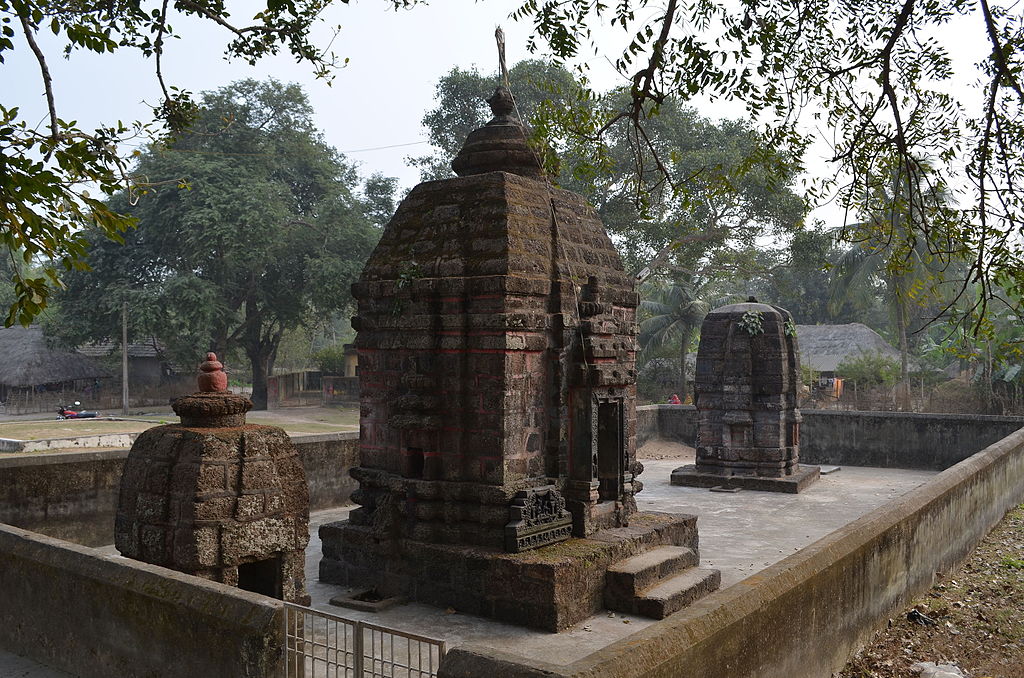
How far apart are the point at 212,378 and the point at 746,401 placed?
1126 centimetres

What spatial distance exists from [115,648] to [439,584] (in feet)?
9.74

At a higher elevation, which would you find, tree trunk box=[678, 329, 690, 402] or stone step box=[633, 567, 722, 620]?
tree trunk box=[678, 329, 690, 402]

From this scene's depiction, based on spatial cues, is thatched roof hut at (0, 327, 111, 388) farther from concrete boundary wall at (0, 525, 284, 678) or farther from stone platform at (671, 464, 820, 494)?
concrete boundary wall at (0, 525, 284, 678)

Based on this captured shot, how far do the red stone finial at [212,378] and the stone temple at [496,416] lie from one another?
6.39 feet

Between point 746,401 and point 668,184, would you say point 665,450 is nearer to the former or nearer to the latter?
point 746,401

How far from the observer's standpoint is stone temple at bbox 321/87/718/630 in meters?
7.41

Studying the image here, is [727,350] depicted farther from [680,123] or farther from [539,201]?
[680,123]

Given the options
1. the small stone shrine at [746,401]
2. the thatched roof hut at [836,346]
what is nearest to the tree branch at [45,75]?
the small stone shrine at [746,401]

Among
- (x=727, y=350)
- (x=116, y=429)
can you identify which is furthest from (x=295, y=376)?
(x=727, y=350)

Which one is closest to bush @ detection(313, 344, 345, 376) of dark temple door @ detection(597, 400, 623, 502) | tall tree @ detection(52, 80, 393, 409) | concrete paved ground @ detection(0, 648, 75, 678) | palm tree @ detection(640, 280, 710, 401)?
tall tree @ detection(52, 80, 393, 409)

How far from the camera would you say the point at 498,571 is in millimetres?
7172

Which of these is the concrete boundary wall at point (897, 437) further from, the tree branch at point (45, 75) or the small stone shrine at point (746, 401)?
the tree branch at point (45, 75)

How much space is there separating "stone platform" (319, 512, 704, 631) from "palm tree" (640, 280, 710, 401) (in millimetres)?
23214

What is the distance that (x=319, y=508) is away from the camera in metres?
12.2
